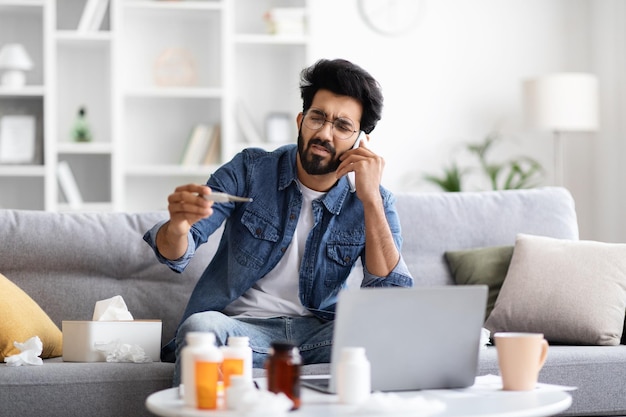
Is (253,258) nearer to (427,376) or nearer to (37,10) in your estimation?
(427,376)

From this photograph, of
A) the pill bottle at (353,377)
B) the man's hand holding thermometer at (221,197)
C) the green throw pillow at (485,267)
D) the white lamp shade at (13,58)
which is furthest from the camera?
the white lamp shade at (13,58)

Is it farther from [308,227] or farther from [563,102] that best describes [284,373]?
[563,102]

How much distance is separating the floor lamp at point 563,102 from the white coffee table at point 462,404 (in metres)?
3.11

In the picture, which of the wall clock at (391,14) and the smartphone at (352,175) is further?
the wall clock at (391,14)

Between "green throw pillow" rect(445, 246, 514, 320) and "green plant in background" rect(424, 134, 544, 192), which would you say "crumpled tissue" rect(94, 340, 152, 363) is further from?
"green plant in background" rect(424, 134, 544, 192)

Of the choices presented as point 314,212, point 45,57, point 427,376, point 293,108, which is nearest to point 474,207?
point 314,212

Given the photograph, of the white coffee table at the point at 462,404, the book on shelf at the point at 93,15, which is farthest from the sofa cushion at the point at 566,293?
the book on shelf at the point at 93,15

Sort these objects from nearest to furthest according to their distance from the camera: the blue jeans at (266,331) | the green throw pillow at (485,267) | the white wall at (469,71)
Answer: the blue jeans at (266,331)
the green throw pillow at (485,267)
the white wall at (469,71)

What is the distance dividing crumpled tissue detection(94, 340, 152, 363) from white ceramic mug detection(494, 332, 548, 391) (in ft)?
3.21

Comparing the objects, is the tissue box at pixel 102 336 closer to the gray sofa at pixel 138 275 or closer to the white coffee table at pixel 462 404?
the gray sofa at pixel 138 275

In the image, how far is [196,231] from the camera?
7.51 feet

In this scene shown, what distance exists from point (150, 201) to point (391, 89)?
1.41 meters

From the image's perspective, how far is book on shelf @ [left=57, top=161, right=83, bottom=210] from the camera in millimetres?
4531

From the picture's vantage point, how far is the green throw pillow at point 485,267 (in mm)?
2793
